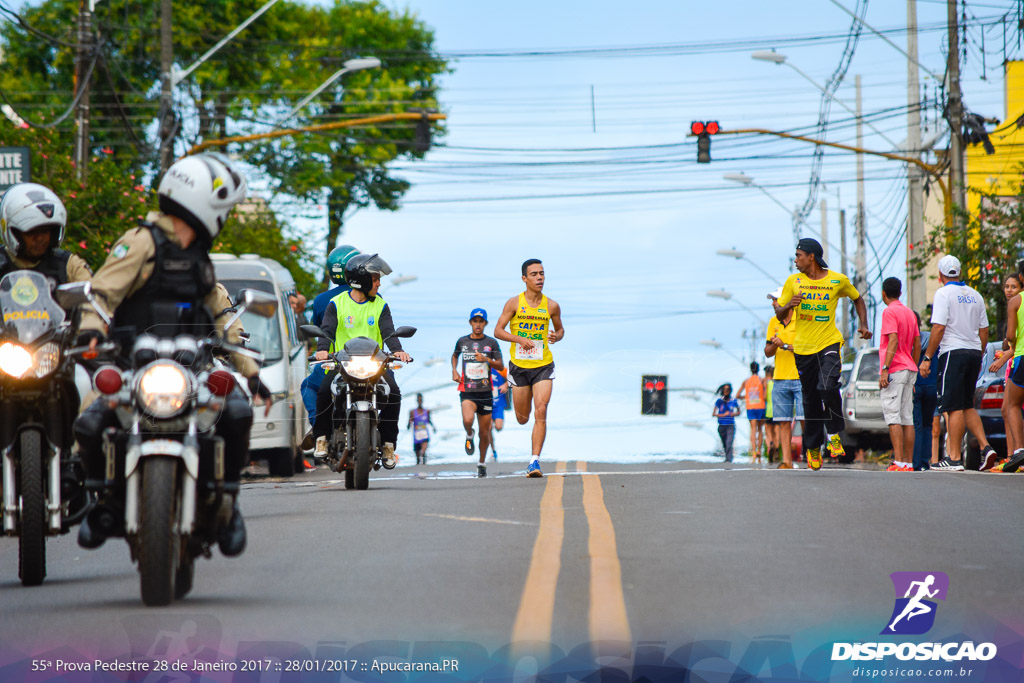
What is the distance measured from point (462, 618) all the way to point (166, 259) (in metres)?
2.06

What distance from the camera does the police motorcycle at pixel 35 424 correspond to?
759cm

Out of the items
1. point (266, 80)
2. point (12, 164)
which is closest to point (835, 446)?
point (12, 164)

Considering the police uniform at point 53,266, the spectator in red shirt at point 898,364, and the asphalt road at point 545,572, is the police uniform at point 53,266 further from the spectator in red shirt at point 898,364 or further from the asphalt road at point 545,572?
the spectator in red shirt at point 898,364

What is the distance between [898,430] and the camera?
16609mm

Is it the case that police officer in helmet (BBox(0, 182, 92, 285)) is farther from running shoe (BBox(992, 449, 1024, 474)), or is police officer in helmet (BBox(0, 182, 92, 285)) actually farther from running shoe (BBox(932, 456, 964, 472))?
running shoe (BBox(932, 456, 964, 472))

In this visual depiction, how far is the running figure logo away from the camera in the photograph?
20.3 feet

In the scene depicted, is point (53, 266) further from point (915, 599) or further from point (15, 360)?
point (915, 599)

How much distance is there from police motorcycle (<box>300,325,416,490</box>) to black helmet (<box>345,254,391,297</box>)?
567 millimetres

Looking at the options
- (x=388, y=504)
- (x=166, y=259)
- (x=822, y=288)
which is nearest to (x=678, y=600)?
(x=166, y=259)

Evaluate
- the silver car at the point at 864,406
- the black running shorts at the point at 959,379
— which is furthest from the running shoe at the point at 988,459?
the silver car at the point at 864,406

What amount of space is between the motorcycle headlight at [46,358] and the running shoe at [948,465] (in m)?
10.6

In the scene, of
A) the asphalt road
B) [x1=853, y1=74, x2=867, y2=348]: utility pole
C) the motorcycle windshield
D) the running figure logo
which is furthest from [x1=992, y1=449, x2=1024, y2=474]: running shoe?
[x1=853, y1=74, x2=867, y2=348]: utility pole

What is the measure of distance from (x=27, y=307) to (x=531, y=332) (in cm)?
808

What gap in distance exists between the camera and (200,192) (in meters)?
7.02
